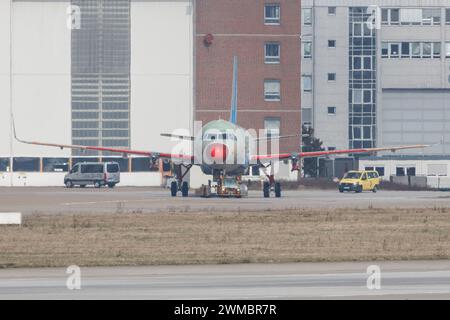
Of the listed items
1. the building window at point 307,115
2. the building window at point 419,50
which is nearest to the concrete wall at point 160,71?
the building window at point 307,115

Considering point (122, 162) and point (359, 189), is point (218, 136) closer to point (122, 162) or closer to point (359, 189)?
point (359, 189)

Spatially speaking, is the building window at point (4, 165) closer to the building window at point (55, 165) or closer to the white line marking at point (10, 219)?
the building window at point (55, 165)

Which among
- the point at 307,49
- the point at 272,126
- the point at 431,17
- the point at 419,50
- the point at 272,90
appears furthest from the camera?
the point at 307,49

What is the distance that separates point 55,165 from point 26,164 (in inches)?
103

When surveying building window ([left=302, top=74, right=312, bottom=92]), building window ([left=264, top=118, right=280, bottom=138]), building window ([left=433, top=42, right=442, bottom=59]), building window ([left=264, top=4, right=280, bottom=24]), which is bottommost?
building window ([left=264, top=118, right=280, bottom=138])

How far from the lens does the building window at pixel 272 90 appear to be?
4309 inches

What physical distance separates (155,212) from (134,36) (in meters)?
57.6

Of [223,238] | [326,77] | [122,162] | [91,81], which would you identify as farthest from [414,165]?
[223,238]

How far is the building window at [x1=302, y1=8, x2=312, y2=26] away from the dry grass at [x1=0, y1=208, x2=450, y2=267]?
279ft

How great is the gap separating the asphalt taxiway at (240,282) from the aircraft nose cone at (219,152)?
126 feet

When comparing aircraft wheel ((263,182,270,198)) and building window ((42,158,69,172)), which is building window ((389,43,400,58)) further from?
aircraft wheel ((263,182,270,198))

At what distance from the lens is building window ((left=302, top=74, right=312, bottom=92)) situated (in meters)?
133

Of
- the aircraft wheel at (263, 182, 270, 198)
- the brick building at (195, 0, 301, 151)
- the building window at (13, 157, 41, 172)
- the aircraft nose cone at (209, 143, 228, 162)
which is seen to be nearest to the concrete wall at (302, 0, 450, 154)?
the brick building at (195, 0, 301, 151)

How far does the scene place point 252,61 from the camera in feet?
357
